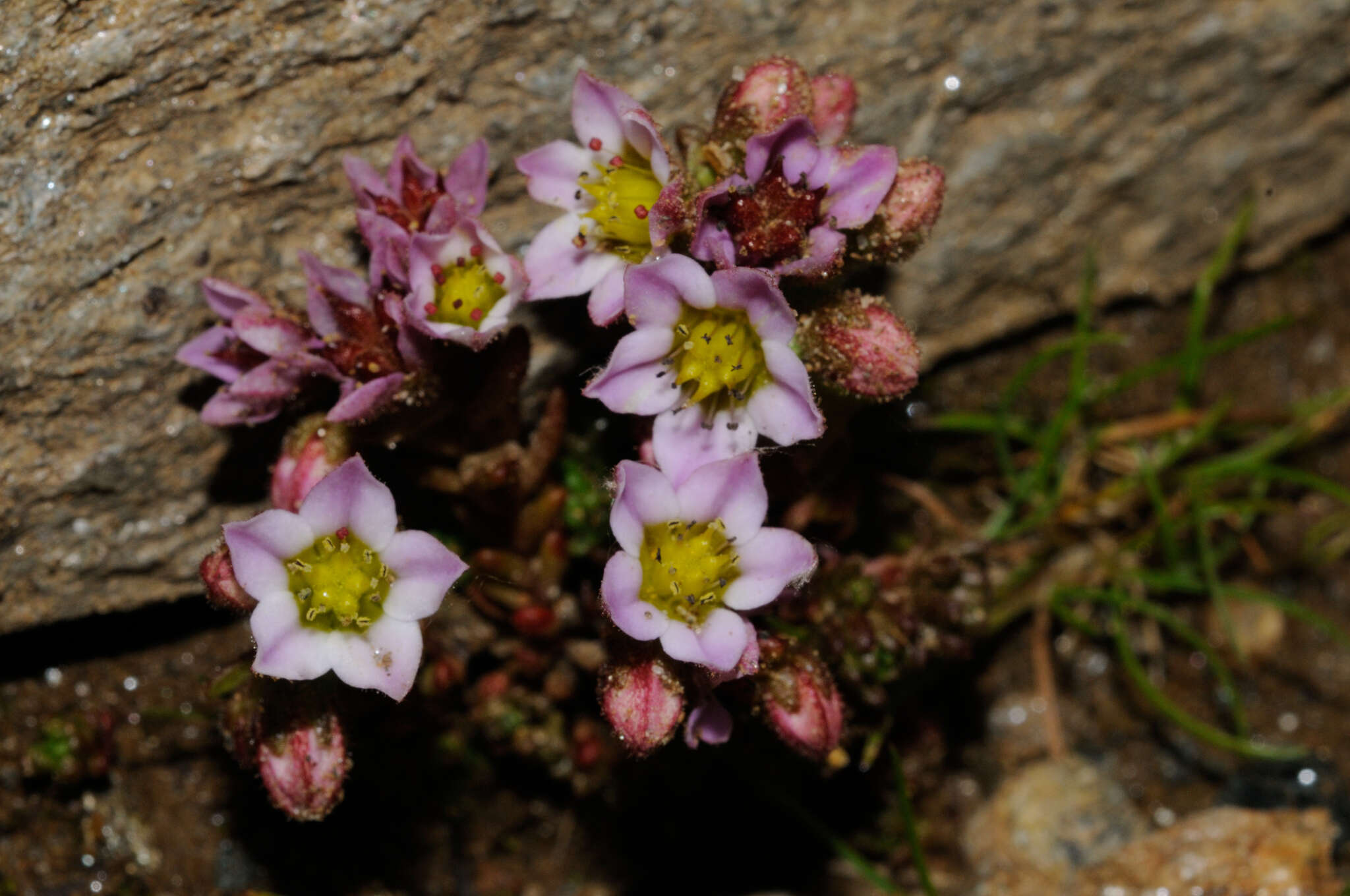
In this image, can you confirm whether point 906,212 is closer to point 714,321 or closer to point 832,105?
point 832,105

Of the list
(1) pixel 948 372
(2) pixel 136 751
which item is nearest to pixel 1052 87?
(1) pixel 948 372

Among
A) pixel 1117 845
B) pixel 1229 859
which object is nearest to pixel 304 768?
pixel 1117 845

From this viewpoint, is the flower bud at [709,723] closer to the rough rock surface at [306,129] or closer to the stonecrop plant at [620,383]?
the stonecrop plant at [620,383]

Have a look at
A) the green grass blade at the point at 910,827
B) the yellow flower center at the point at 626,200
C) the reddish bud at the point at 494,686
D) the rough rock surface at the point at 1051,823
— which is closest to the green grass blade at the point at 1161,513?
the rough rock surface at the point at 1051,823

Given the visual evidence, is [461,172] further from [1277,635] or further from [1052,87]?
[1277,635]

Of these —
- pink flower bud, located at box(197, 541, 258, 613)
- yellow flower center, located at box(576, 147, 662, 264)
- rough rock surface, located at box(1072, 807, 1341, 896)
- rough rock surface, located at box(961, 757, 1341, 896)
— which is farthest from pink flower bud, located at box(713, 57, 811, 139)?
rough rock surface, located at box(1072, 807, 1341, 896)
